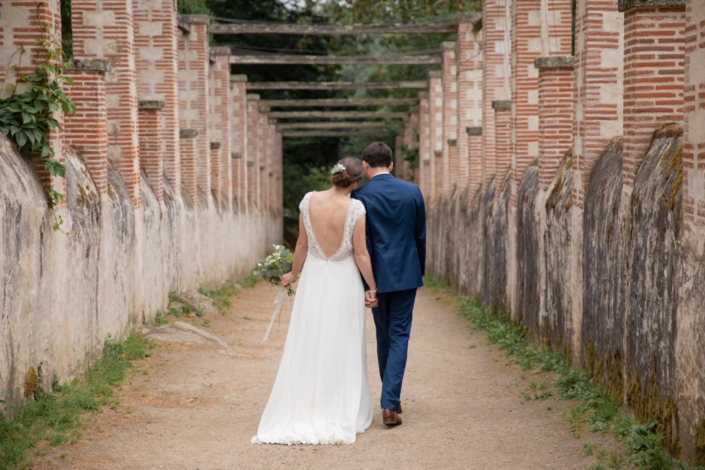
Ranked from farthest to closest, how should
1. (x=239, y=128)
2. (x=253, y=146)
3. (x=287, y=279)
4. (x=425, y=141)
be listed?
(x=253, y=146) → (x=425, y=141) → (x=239, y=128) → (x=287, y=279)

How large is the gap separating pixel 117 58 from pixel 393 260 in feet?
21.2

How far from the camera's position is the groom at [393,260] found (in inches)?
245

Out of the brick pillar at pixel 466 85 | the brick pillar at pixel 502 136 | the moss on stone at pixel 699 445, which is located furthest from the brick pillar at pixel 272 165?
the moss on stone at pixel 699 445

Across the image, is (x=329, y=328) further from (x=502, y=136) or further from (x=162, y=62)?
(x=162, y=62)

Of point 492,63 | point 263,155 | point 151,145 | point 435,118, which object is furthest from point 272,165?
point 151,145

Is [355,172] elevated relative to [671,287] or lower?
elevated

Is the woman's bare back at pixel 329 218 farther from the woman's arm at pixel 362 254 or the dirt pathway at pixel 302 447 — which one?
the dirt pathway at pixel 302 447

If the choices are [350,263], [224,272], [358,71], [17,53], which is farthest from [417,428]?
[358,71]

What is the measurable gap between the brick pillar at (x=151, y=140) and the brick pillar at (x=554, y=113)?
5725 millimetres

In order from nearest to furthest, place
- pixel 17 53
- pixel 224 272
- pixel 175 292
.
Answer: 1. pixel 17 53
2. pixel 175 292
3. pixel 224 272

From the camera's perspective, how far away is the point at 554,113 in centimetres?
1008

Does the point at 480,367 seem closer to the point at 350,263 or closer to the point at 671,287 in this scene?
the point at 350,263

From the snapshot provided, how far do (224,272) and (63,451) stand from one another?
546 inches

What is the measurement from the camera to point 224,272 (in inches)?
771
